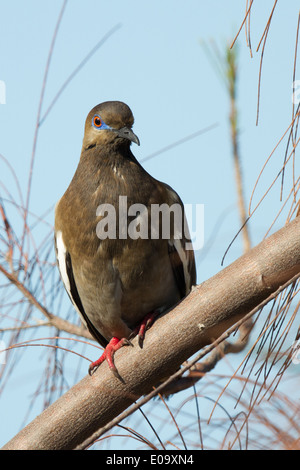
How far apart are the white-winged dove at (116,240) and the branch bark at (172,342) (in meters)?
0.69

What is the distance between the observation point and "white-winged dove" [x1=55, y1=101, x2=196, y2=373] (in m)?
3.67

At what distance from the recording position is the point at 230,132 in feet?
11.5

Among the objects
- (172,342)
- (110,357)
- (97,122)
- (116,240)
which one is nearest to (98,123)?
(97,122)

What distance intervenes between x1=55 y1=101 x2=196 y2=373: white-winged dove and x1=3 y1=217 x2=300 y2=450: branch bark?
687 millimetres

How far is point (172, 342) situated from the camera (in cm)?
280

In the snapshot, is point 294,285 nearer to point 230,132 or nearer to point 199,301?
point 199,301

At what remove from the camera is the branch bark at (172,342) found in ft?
8.54

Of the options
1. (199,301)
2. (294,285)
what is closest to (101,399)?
(199,301)

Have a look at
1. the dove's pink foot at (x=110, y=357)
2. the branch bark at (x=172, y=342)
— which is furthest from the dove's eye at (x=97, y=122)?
the branch bark at (x=172, y=342)

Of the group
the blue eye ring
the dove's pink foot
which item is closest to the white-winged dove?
the blue eye ring

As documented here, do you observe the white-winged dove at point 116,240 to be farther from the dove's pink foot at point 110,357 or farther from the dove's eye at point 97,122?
the dove's pink foot at point 110,357

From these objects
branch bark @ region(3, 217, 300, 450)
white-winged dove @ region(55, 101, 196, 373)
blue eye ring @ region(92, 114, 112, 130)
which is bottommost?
branch bark @ region(3, 217, 300, 450)

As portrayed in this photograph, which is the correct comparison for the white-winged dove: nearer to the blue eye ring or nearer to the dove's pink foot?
the blue eye ring
